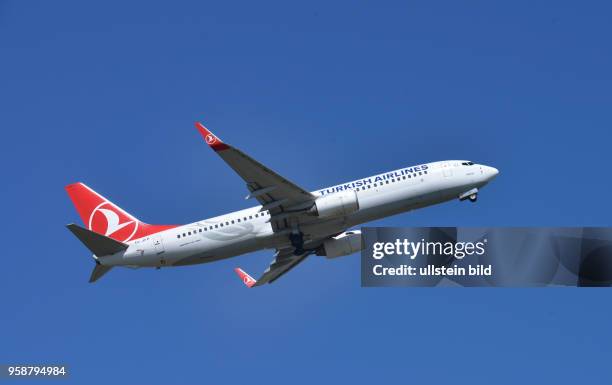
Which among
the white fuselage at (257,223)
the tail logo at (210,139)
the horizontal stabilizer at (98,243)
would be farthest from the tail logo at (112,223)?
the tail logo at (210,139)

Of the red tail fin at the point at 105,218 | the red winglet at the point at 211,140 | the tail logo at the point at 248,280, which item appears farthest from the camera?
the tail logo at the point at 248,280

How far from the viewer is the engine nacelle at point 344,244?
71000 mm

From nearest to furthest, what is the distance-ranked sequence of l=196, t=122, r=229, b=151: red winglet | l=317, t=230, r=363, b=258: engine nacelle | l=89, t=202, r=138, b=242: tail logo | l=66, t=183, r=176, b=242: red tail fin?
l=196, t=122, r=229, b=151: red winglet, l=66, t=183, r=176, b=242: red tail fin, l=89, t=202, r=138, b=242: tail logo, l=317, t=230, r=363, b=258: engine nacelle

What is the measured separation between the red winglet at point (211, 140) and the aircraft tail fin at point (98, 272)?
12105 millimetres

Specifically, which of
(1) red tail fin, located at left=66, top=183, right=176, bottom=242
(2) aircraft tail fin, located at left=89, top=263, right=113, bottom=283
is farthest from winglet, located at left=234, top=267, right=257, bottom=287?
(2) aircraft tail fin, located at left=89, top=263, right=113, bottom=283

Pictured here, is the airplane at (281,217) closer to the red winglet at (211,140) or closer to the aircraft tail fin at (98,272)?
the aircraft tail fin at (98,272)

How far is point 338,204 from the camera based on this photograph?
2525 inches

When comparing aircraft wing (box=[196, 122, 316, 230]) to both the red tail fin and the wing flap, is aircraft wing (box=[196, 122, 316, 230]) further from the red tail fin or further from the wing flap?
the red tail fin

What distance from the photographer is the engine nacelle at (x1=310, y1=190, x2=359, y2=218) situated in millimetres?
64012

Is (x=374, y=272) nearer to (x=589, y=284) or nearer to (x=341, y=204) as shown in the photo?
(x=341, y=204)

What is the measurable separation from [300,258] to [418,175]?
41.6 ft

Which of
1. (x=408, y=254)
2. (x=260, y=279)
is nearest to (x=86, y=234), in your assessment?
(x=260, y=279)

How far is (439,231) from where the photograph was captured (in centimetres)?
6788

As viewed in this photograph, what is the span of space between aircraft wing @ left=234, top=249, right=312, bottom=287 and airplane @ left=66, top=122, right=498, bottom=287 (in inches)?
218
